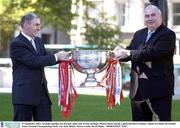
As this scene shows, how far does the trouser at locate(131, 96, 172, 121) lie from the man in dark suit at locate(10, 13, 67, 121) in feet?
3.53

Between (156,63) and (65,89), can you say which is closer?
(156,63)

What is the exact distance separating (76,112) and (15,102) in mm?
5920

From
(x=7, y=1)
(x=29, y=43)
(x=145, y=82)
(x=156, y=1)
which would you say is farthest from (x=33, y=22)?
(x=7, y=1)

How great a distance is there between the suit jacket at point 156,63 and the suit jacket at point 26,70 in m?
1.02

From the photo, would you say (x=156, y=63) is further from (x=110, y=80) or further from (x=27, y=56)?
(x=27, y=56)

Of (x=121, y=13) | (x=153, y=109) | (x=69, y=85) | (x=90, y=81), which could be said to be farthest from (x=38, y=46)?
(x=121, y=13)

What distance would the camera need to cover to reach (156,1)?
50.5 ft

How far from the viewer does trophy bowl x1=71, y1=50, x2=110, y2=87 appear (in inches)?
279

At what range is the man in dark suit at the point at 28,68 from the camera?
6.56 metres

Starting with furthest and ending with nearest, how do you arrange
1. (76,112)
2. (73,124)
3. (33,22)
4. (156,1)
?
(156,1) → (76,112) → (33,22) → (73,124)

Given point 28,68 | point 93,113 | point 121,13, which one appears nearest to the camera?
point 28,68

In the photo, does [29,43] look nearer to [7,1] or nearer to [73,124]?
[73,124]

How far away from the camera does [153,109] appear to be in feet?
22.3

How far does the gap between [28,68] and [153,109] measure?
4.98 ft
